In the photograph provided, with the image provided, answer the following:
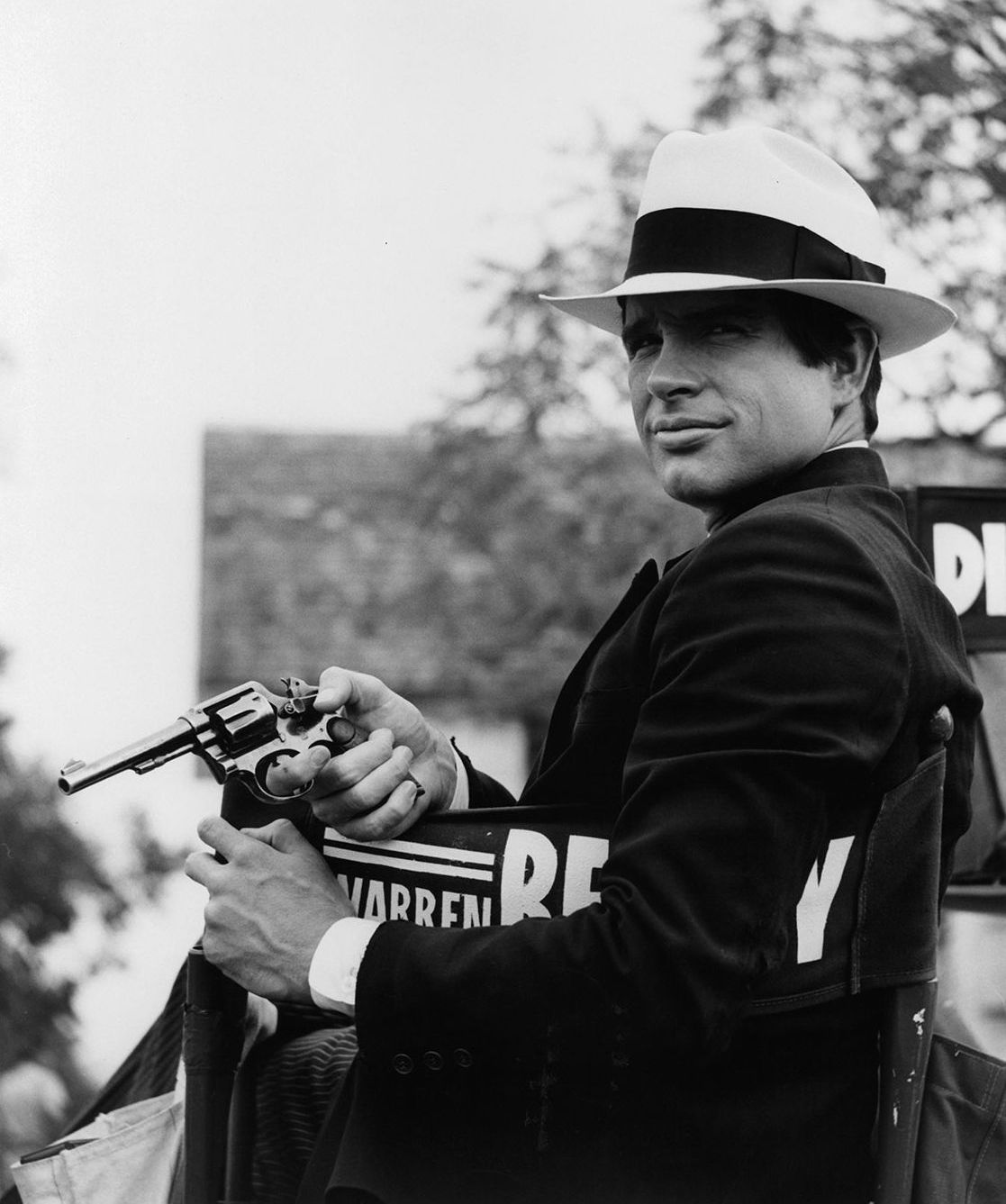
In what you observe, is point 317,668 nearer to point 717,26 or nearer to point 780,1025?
point 717,26

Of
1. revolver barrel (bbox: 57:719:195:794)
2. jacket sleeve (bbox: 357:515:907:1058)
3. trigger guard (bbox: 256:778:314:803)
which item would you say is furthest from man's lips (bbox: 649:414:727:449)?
A: revolver barrel (bbox: 57:719:195:794)

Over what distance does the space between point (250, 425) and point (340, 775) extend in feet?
33.5

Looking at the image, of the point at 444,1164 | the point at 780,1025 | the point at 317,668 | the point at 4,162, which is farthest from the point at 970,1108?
the point at 317,668

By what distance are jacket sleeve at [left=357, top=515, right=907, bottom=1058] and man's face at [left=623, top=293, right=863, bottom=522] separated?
28 cm

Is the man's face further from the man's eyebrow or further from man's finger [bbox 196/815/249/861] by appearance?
man's finger [bbox 196/815/249/861]

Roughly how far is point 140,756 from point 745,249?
102 cm

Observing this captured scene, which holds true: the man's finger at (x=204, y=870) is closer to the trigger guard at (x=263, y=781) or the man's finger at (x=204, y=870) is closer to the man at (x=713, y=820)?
the man at (x=713, y=820)

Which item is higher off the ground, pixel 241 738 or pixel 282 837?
pixel 241 738

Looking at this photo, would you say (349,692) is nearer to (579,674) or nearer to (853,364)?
(579,674)

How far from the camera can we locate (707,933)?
60.7 inches

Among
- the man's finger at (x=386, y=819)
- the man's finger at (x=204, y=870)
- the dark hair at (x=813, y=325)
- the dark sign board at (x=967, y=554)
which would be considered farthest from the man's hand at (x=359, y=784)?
the dark sign board at (x=967, y=554)

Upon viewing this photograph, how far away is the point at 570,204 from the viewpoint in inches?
349

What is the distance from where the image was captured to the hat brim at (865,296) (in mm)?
1875

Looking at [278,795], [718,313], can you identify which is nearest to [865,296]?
[718,313]
